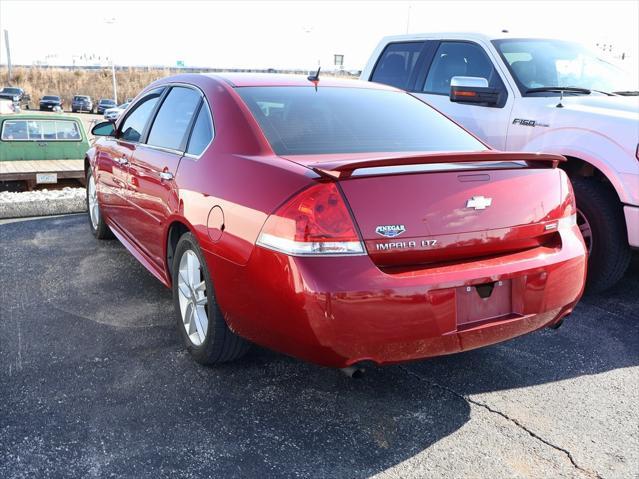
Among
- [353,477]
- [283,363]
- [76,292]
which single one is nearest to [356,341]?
[353,477]

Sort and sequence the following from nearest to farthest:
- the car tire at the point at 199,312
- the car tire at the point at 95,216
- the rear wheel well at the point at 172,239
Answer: the car tire at the point at 199,312 → the rear wheel well at the point at 172,239 → the car tire at the point at 95,216

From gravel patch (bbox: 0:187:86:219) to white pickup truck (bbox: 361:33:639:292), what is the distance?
4.12 metres

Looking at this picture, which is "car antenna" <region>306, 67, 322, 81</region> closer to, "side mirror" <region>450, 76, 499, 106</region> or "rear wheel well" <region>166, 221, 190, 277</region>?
"rear wheel well" <region>166, 221, 190, 277</region>

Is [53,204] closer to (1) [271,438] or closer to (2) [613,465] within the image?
(1) [271,438]

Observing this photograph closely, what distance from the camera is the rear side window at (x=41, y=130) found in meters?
11.9

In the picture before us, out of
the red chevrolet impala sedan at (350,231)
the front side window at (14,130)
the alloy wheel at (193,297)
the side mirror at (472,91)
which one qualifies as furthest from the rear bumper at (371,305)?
the front side window at (14,130)

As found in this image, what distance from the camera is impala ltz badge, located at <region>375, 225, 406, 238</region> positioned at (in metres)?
2.45

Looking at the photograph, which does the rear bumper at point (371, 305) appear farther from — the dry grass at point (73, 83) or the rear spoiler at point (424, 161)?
the dry grass at point (73, 83)

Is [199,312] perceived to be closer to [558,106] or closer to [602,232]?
[602,232]

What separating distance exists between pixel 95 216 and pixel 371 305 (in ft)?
14.5

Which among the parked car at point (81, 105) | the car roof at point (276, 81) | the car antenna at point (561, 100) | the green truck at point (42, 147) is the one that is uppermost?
the car roof at point (276, 81)

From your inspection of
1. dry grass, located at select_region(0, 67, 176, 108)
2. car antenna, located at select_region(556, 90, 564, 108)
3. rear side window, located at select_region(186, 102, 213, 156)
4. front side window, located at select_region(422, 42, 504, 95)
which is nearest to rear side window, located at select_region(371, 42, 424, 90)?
front side window, located at select_region(422, 42, 504, 95)

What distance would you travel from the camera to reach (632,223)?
13.7 ft

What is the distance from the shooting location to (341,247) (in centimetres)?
243
